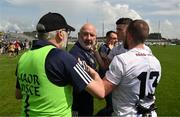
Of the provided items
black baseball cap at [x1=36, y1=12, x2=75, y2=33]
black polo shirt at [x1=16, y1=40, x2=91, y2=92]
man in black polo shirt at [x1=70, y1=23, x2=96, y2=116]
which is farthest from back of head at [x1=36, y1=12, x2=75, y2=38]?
man in black polo shirt at [x1=70, y1=23, x2=96, y2=116]

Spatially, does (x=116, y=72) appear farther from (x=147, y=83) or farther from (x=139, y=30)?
(x=139, y=30)

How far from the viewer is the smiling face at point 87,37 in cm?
638

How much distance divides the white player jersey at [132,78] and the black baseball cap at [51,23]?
2.35ft

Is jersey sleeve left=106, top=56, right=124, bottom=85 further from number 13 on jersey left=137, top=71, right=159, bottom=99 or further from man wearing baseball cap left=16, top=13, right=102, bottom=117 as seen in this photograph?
man wearing baseball cap left=16, top=13, right=102, bottom=117

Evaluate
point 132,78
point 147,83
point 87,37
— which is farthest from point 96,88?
point 87,37

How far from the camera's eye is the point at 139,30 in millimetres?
4809

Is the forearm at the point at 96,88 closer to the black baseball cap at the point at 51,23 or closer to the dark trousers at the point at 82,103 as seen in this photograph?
the black baseball cap at the point at 51,23

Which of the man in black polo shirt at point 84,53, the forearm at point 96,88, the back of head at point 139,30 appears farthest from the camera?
the man in black polo shirt at point 84,53

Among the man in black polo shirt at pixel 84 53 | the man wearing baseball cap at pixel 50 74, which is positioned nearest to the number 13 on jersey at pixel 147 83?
the man wearing baseball cap at pixel 50 74

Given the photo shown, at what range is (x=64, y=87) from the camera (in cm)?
439

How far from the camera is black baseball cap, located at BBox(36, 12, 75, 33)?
4.48 meters

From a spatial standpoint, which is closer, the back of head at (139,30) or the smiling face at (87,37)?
the back of head at (139,30)

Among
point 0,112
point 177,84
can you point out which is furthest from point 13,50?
point 0,112

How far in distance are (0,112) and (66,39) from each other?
8.63 meters
